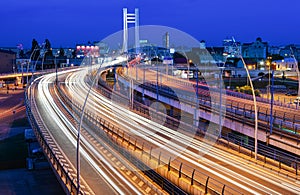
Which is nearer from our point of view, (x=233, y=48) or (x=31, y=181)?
(x=31, y=181)

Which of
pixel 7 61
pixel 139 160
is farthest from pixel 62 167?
pixel 7 61

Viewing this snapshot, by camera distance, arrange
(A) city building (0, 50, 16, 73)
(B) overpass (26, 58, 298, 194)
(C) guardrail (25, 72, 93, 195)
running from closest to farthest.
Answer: (B) overpass (26, 58, 298, 194)
(C) guardrail (25, 72, 93, 195)
(A) city building (0, 50, 16, 73)

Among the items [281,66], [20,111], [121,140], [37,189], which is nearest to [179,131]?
[121,140]

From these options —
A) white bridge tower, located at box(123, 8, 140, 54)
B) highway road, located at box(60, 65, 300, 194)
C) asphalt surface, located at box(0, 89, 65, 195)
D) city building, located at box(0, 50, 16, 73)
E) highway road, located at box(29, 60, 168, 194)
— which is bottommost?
asphalt surface, located at box(0, 89, 65, 195)

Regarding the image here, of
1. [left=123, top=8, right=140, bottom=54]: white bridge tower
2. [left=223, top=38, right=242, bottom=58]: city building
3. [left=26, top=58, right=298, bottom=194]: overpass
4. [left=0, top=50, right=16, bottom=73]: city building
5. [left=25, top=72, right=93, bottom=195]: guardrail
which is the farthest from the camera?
[left=123, top=8, right=140, bottom=54]: white bridge tower

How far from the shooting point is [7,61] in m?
111

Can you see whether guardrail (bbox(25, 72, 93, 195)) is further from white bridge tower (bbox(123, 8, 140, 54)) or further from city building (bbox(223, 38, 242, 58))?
white bridge tower (bbox(123, 8, 140, 54))

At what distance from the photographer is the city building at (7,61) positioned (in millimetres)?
106500

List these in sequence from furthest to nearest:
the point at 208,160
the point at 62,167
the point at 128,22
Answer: the point at 128,22, the point at 208,160, the point at 62,167

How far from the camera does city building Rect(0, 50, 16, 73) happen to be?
106 m

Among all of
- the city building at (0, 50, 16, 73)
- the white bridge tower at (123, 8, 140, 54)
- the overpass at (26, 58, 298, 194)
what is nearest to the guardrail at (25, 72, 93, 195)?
the overpass at (26, 58, 298, 194)

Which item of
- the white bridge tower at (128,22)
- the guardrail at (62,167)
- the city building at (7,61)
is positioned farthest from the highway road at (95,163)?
the white bridge tower at (128,22)

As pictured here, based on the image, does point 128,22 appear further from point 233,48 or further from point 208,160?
point 208,160

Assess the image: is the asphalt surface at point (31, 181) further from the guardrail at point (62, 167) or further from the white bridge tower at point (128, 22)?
the white bridge tower at point (128, 22)
